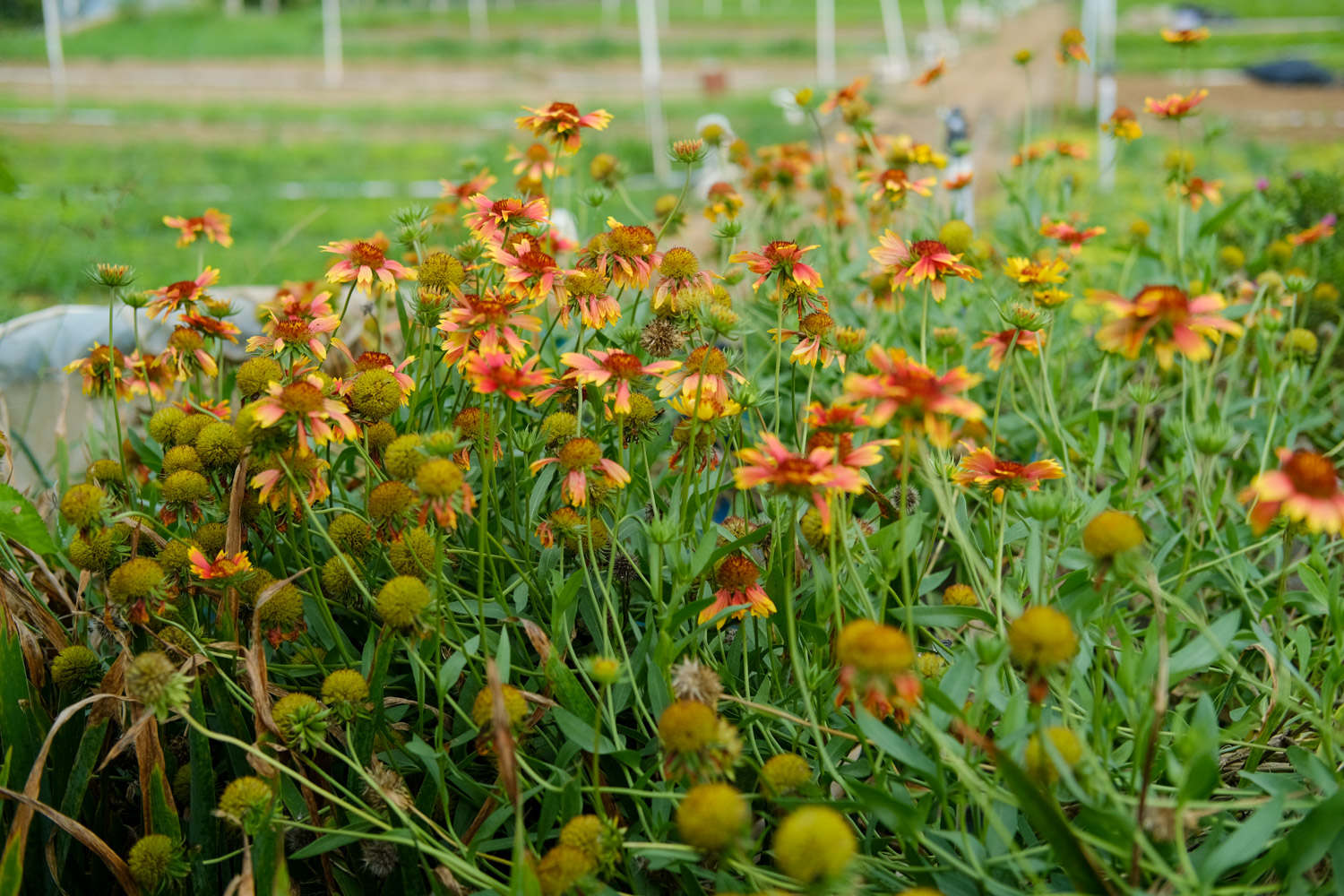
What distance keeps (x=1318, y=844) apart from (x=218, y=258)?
13.8 feet

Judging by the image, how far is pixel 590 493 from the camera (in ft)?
3.34

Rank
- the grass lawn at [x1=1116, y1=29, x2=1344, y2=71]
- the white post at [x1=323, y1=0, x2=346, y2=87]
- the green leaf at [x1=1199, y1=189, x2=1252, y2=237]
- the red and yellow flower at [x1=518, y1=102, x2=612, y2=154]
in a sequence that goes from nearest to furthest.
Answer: the red and yellow flower at [x1=518, y1=102, x2=612, y2=154], the green leaf at [x1=1199, y1=189, x2=1252, y2=237], the grass lawn at [x1=1116, y1=29, x2=1344, y2=71], the white post at [x1=323, y1=0, x2=346, y2=87]

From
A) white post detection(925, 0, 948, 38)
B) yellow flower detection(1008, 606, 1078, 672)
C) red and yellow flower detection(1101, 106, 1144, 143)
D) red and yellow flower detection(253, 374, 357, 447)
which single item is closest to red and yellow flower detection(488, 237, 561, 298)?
red and yellow flower detection(253, 374, 357, 447)

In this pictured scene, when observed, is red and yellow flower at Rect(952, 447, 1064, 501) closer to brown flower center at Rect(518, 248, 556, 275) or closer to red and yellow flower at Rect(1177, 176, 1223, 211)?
brown flower center at Rect(518, 248, 556, 275)

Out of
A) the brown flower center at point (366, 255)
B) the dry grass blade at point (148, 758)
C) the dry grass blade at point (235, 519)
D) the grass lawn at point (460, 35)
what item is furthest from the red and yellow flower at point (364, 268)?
the grass lawn at point (460, 35)

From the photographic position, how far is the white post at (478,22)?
51.8 ft

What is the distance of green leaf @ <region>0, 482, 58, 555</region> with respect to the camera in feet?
3.19

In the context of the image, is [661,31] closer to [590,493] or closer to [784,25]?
[784,25]

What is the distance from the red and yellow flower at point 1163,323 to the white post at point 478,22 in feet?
51.4

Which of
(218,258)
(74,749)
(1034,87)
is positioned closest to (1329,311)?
(74,749)

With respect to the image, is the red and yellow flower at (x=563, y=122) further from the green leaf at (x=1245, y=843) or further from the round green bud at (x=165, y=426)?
the green leaf at (x=1245, y=843)

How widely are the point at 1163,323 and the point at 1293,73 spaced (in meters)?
9.73

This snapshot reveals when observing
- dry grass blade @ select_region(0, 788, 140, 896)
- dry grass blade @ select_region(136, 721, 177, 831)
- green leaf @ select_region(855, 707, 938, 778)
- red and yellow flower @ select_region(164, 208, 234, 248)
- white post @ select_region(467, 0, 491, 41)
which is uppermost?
white post @ select_region(467, 0, 491, 41)

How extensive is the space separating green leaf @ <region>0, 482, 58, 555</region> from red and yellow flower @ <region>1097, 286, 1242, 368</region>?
92 cm
